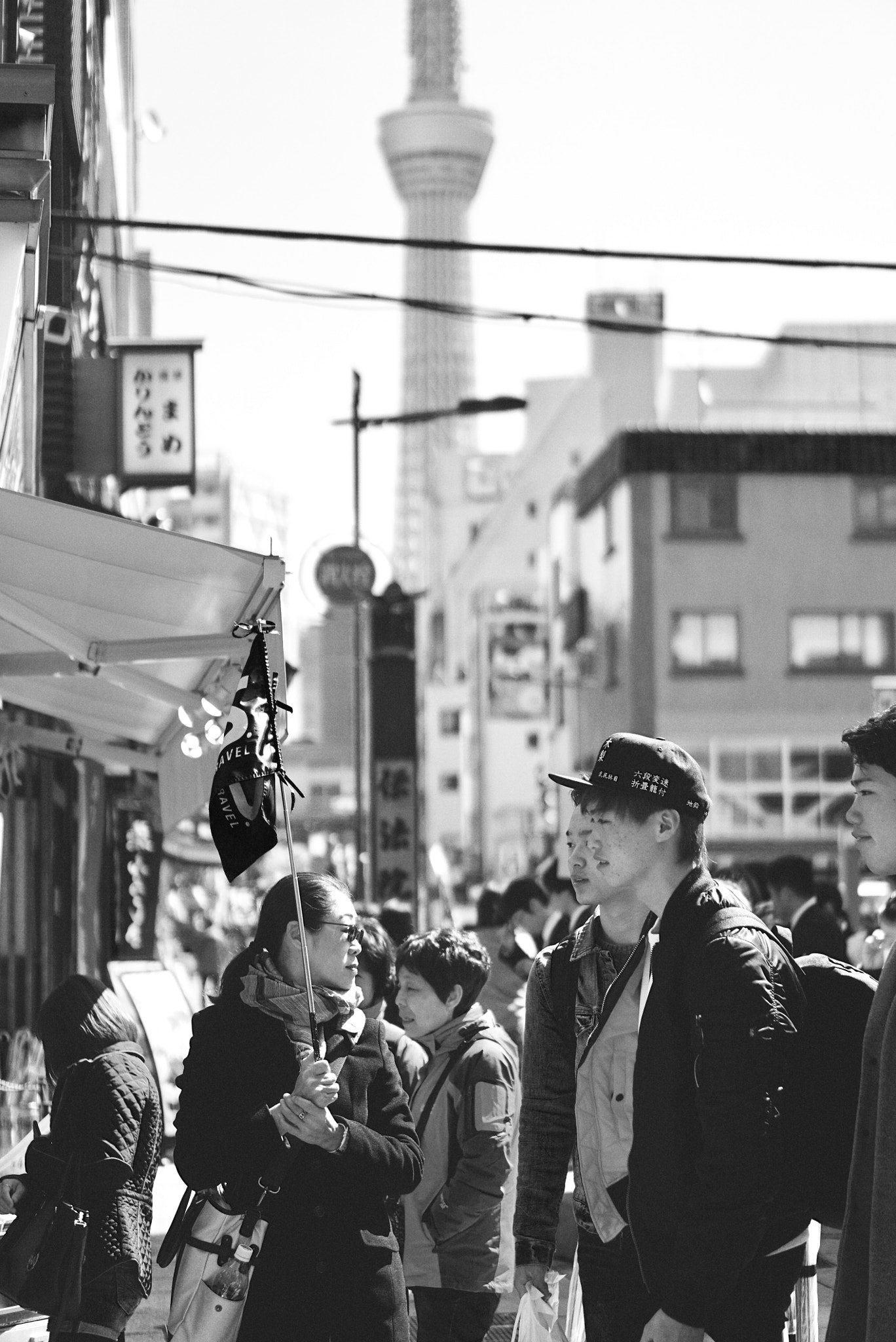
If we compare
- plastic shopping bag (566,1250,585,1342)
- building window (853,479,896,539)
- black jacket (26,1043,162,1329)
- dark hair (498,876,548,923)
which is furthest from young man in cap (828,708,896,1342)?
building window (853,479,896,539)

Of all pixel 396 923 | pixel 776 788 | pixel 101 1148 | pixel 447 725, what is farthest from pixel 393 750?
pixel 447 725

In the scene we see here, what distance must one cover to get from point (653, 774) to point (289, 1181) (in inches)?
58.5

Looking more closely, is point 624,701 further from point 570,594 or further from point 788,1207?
point 788,1207

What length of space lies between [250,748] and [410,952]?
4.87 ft

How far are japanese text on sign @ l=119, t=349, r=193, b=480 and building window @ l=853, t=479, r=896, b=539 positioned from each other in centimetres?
2542

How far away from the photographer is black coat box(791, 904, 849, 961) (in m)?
10.1

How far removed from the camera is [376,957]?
7156 mm

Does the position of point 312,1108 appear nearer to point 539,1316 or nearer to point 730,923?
point 539,1316

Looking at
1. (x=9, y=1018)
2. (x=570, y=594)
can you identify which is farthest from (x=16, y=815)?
(x=570, y=594)

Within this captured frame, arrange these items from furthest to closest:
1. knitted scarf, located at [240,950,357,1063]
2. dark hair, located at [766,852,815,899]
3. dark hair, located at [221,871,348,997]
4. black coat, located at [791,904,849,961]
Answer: dark hair, located at [766,852,815,899], black coat, located at [791,904,849,961], dark hair, located at [221,871,348,997], knitted scarf, located at [240,950,357,1063]

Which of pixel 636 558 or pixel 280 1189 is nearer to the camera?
pixel 280 1189

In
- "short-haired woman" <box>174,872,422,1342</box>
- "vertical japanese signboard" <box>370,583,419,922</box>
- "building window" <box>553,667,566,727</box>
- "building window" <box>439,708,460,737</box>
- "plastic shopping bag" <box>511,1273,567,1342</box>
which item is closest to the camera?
"plastic shopping bag" <box>511,1273,567,1342</box>

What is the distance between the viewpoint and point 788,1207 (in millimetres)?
3787

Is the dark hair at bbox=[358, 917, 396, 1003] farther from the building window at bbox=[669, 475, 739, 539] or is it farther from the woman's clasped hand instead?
the building window at bbox=[669, 475, 739, 539]
